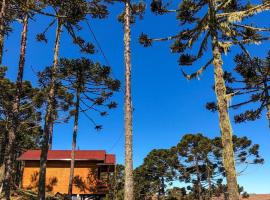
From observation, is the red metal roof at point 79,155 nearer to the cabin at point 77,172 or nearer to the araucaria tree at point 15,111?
the cabin at point 77,172

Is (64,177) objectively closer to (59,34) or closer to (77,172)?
(77,172)

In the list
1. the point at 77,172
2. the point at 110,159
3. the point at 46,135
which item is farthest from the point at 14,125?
the point at 110,159

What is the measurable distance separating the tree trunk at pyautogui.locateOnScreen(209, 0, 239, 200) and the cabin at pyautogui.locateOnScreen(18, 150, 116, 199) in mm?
20881

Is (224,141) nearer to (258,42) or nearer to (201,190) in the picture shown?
(258,42)

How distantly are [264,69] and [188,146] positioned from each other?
90.2ft

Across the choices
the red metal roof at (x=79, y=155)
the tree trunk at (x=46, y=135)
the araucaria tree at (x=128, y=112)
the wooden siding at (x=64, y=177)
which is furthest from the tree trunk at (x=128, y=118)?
the wooden siding at (x=64, y=177)

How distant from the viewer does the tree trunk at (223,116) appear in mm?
11438

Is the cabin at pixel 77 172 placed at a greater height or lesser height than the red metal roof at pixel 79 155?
lesser

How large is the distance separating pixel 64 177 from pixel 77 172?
56.3 inches

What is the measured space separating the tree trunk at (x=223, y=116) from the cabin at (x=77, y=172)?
20881 mm

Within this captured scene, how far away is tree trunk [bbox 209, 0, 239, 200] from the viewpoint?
11438 mm

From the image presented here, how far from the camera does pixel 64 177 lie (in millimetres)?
32969

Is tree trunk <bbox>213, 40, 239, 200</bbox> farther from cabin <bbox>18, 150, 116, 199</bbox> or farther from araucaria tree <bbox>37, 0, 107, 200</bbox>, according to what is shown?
cabin <bbox>18, 150, 116, 199</bbox>

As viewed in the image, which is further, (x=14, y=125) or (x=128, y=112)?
(x=14, y=125)
